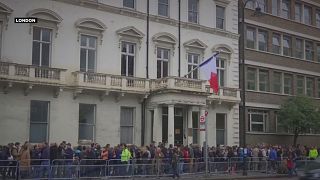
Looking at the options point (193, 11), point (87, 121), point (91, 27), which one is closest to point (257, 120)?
point (193, 11)

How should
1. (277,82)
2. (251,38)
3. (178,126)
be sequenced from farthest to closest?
(277,82)
(251,38)
(178,126)

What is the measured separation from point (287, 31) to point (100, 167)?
1063 inches

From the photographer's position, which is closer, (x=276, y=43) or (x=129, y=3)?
(x=129, y=3)

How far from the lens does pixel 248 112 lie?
4066 centimetres

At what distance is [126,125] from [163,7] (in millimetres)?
9122

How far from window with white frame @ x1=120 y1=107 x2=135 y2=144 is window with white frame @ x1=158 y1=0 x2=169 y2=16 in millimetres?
7497

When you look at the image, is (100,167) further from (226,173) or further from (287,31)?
(287,31)

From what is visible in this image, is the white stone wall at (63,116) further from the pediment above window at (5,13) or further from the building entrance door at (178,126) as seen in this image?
the pediment above window at (5,13)

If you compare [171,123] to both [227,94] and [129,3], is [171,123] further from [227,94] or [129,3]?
[129,3]

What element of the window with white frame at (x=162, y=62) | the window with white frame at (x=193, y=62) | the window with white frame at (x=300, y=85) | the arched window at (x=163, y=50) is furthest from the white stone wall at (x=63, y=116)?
the window with white frame at (x=300, y=85)

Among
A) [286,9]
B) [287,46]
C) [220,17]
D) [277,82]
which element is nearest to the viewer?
[220,17]

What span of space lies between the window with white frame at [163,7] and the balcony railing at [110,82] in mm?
5687

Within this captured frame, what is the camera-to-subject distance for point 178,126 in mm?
34375

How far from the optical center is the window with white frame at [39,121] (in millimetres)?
28641
